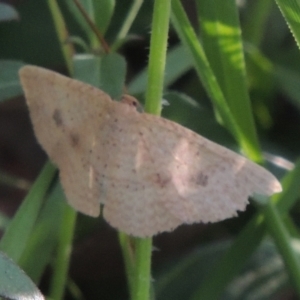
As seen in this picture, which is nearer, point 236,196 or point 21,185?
point 236,196

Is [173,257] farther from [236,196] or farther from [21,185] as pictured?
[236,196]

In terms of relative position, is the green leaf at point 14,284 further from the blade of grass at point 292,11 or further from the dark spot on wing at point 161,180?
the blade of grass at point 292,11

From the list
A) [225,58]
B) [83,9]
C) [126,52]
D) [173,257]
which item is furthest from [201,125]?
[126,52]

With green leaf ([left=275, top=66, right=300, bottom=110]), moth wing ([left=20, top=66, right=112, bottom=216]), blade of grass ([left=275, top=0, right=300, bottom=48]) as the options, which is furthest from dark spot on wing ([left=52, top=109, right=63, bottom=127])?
green leaf ([left=275, top=66, right=300, bottom=110])

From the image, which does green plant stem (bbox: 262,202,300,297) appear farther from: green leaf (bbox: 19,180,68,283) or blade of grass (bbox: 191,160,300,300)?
green leaf (bbox: 19,180,68,283)

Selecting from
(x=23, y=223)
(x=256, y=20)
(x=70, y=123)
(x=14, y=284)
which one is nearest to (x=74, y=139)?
(x=70, y=123)
